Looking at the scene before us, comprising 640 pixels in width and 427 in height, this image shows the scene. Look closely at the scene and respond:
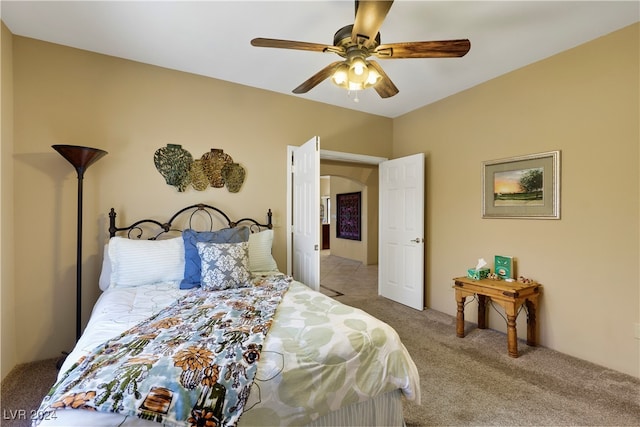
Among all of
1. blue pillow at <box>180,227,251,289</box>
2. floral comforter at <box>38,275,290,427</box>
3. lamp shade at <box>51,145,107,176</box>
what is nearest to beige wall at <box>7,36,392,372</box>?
lamp shade at <box>51,145,107,176</box>

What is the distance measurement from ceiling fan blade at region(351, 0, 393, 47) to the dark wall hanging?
629 cm

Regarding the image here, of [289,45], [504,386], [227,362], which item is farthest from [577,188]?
[227,362]

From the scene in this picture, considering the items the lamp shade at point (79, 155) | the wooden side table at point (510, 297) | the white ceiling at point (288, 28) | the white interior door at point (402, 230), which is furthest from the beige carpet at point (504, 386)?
the lamp shade at point (79, 155)

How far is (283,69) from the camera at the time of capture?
2.94 m

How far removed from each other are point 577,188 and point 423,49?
1.97 m

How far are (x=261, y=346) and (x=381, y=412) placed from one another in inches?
29.9

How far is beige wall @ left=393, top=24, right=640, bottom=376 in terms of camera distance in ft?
7.51

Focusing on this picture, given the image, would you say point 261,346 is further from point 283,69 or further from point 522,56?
point 522,56

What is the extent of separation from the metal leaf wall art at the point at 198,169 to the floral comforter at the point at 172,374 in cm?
180

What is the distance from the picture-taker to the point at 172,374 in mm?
1098

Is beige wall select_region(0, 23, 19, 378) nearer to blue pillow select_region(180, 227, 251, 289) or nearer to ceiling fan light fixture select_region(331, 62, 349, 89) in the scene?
blue pillow select_region(180, 227, 251, 289)

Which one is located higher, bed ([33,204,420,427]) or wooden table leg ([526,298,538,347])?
bed ([33,204,420,427])

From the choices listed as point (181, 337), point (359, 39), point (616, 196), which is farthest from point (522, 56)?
point (181, 337)

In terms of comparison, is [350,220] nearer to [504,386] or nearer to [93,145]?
[504,386]
